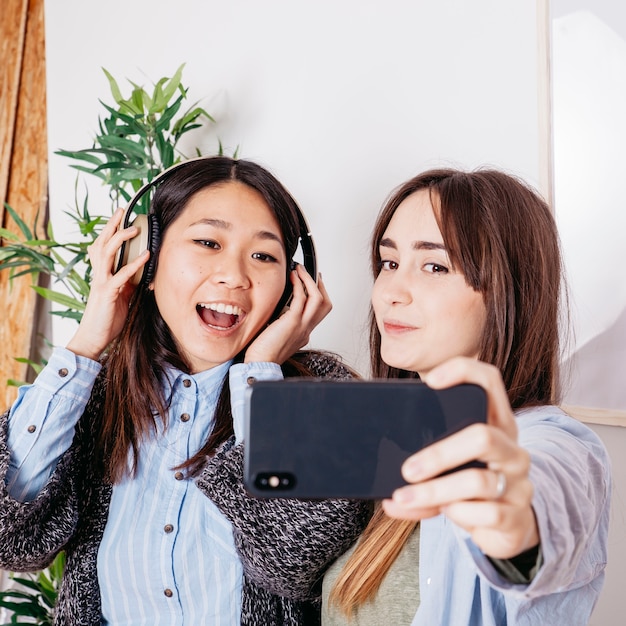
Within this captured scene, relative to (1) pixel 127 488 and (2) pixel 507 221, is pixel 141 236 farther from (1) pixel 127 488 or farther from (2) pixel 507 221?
(2) pixel 507 221

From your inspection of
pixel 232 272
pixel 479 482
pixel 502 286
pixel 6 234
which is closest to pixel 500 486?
pixel 479 482

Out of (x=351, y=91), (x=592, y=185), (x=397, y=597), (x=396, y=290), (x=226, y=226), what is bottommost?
(x=397, y=597)

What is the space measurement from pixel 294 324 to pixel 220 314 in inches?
5.4

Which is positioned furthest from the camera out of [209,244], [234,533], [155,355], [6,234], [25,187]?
[25,187]

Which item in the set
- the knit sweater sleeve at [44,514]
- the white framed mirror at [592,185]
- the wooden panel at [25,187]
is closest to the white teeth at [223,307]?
the knit sweater sleeve at [44,514]

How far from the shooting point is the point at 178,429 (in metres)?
1.35

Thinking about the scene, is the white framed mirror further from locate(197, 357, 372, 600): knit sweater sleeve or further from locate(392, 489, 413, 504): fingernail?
locate(392, 489, 413, 504): fingernail

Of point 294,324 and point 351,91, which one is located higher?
point 351,91

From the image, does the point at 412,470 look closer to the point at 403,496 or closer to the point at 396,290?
the point at 403,496

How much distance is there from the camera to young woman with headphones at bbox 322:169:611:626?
2.91ft

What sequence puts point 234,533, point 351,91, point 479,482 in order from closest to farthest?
1. point 479,482
2. point 234,533
3. point 351,91

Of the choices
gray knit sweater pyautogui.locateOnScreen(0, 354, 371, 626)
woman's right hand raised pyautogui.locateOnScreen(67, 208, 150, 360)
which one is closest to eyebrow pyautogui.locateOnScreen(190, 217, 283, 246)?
woman's right hand raised pyautogui.locateOnScreen(67, 208, 150, 360)

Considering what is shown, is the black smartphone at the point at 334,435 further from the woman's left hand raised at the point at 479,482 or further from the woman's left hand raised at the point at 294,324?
the woman's left hand raised at the point at 294,324

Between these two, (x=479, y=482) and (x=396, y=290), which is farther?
(x=396, y=290)
